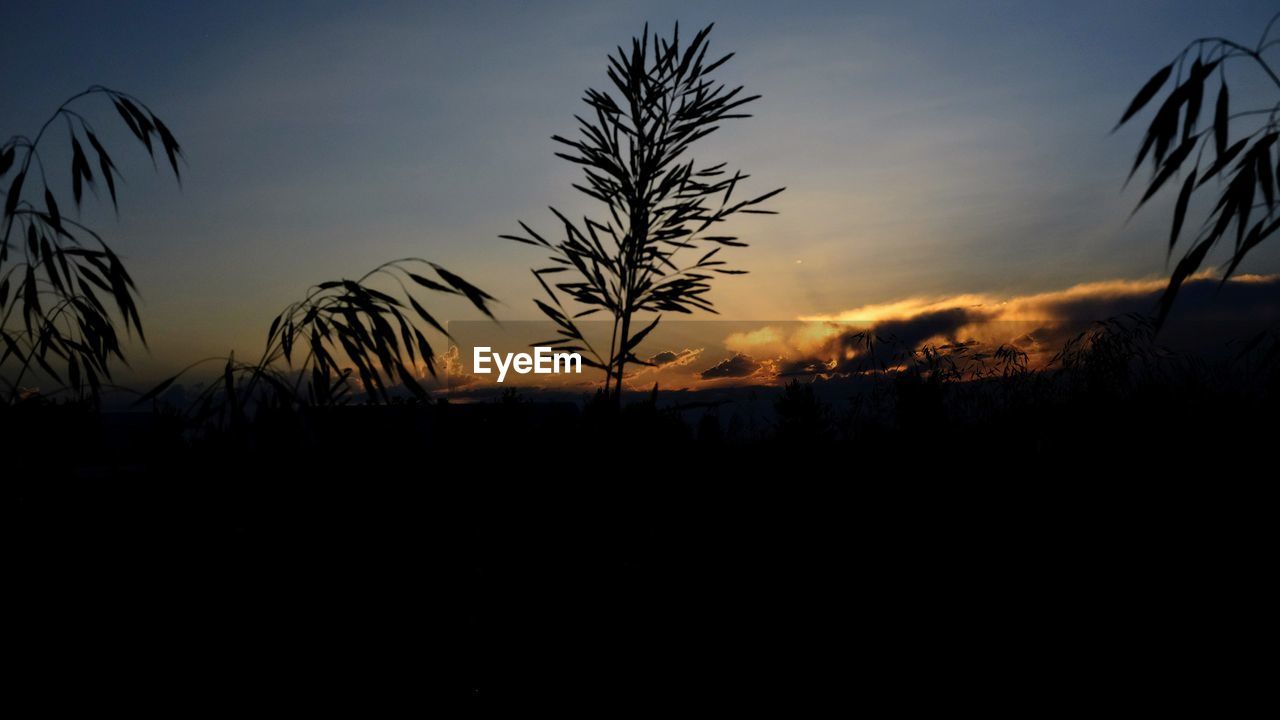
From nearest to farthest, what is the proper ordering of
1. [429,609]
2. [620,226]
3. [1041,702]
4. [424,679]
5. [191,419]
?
[1041,702] < [424,679] < [429,609] < [191,419] < [620,226]

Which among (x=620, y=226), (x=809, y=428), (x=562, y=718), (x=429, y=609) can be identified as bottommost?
(x=562, y=718)

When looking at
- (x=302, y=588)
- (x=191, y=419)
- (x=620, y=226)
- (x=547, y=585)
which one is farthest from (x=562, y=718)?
(x=620, y=226)

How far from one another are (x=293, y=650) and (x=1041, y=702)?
243 cm

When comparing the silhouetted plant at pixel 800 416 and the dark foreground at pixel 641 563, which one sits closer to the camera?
the dark foreground at pixel 641 563

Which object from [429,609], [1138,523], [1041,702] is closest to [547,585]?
[429,609]

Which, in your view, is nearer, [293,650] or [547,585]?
[293,650]

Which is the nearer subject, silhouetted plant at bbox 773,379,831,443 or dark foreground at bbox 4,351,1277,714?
dark foreground at bbox 4,351,1277,714

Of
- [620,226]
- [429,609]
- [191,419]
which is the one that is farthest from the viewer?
[620,226]

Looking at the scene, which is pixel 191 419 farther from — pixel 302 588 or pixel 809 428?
pixel 809 428

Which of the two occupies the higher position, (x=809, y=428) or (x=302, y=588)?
(x=809, y=428)

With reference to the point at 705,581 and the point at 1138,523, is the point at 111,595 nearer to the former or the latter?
the point at 705,581

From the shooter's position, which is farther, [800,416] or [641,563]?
[800,416]

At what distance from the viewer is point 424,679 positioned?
2605mm

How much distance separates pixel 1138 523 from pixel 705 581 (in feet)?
5.93
